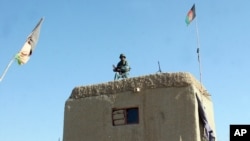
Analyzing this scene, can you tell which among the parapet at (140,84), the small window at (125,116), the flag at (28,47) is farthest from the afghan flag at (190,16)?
the flag at (28,47)

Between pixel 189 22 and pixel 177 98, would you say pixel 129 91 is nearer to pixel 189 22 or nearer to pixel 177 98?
pixel 177 98

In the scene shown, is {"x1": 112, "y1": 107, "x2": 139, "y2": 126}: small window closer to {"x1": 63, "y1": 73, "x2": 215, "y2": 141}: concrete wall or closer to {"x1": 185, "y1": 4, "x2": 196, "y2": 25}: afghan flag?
{"x1": 63, "y1": 73, "x2": 215, "y2": 141}: concrete wall

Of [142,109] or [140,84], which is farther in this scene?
[140,84]

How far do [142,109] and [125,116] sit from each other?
0.66 meters

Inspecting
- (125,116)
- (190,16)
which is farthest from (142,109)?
(190,16)

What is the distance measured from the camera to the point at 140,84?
14273 mm

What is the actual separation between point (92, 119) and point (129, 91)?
164cm

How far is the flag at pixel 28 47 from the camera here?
15.3m

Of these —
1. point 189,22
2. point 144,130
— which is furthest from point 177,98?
point 189,22

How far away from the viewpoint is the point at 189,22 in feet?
52.2

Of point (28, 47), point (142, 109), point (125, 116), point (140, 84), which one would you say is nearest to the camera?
point (142, 109)

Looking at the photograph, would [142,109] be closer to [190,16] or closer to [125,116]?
[125,116]

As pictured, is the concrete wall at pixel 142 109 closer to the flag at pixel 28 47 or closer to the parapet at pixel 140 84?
the parapet at pixel 140 84

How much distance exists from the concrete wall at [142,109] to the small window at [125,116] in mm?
148
